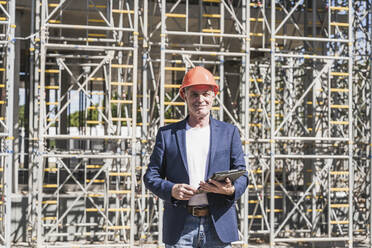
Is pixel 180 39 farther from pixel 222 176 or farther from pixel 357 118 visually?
pixel 222 176

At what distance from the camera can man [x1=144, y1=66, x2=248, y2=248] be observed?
13.0ft

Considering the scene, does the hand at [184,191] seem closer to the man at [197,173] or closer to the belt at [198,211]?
the man at [197,173]

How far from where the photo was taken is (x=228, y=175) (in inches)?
148

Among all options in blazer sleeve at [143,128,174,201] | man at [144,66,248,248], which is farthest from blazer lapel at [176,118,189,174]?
blazer sleeve at [143,128,174,201]

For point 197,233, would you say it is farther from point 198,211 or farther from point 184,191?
point 184,191

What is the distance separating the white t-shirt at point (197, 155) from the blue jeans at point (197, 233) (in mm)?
126

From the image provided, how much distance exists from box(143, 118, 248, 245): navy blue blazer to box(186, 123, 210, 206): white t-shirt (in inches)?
1.5

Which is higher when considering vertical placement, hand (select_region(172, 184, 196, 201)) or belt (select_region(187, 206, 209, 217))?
hand (select_region(172, 184, 196, 201))

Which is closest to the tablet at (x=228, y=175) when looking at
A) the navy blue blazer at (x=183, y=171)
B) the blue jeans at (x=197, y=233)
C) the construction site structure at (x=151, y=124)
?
the navy blue blazer at (x=183, y=171)

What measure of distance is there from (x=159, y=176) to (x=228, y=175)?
0.62 metres

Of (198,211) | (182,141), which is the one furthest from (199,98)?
(198,211)

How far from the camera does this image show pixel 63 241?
44.3 ft

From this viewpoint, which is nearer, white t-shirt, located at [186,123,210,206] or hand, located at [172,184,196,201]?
hand, located at [172,184,196,201]

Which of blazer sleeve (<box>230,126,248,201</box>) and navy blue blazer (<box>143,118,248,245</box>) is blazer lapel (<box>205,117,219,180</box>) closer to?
navy blue blazer (<box>143,118,248,245</box>)
